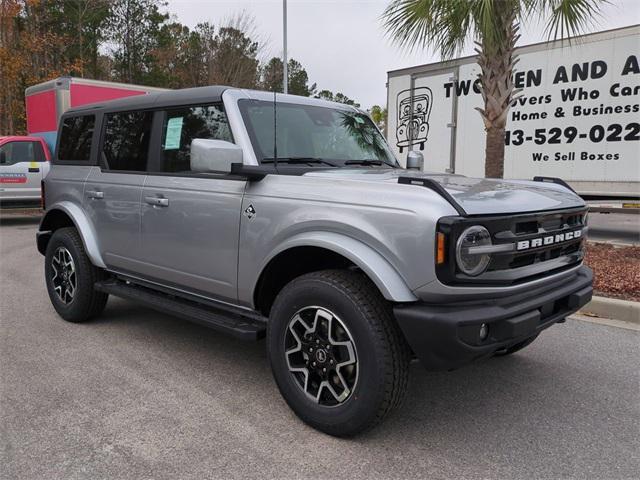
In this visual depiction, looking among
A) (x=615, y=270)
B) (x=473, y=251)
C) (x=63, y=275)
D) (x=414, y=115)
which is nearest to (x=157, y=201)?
(x=63, y=275)

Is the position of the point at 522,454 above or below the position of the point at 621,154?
below

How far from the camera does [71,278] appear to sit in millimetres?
4879

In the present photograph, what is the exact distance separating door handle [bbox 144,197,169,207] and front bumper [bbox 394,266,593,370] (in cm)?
202

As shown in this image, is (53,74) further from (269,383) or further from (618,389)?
(618,389)

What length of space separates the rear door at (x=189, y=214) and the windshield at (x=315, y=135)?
0.74ft

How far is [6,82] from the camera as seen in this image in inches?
739

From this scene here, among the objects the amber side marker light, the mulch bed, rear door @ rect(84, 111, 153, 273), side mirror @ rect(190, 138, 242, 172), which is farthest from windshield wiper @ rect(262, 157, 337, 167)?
the mulch bed

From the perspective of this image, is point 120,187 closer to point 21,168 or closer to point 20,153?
point 21,168

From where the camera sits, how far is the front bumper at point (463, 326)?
2438 mm

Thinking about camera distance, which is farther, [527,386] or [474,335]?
[527,386]

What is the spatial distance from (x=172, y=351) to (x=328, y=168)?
6.31 feet

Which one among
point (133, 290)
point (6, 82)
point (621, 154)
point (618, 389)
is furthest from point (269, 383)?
point (6, 82)

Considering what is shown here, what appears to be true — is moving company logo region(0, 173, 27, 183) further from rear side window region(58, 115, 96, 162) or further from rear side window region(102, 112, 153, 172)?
rear side window region(102, 112, 153, 172)

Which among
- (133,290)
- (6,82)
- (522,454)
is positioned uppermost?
(6,82)
